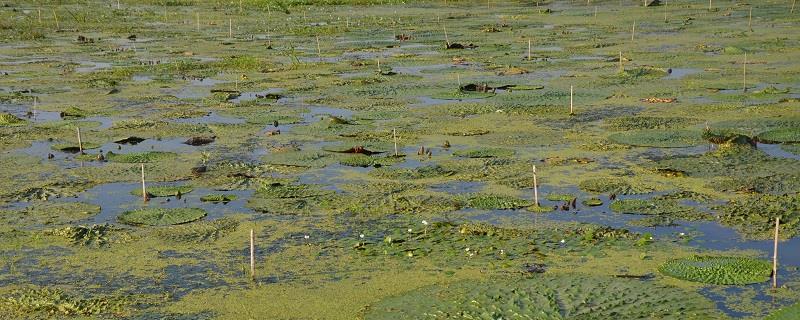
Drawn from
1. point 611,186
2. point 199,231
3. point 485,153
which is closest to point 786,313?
point 611,186

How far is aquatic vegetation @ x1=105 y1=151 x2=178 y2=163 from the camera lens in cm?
891

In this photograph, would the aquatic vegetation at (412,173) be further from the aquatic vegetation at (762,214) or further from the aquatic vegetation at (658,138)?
the aquatic vegetation at (762,214)

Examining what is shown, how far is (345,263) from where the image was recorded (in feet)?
19.7

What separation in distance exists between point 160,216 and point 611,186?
3.17 m

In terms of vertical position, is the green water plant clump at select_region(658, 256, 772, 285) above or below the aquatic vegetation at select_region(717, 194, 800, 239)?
below

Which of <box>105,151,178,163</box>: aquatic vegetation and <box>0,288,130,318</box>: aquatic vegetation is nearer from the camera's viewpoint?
<box>0,288,130,318</box>: aquatic vegetation

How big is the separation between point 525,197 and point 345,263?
1.80 m

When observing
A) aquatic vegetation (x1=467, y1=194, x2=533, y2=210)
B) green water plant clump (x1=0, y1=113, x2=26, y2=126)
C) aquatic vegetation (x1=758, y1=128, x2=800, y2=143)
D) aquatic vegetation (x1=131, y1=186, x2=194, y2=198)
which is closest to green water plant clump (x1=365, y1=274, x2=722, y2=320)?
aquatic vegetation (x1=467, y1=194, x2=533, y2=210)

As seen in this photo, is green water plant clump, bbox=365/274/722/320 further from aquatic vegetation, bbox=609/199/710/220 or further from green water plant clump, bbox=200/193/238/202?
green water plant clump, bbox=200/193/238/202

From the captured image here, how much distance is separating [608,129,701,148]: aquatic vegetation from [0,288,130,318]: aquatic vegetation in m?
4.96

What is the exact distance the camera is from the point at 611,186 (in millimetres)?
7516

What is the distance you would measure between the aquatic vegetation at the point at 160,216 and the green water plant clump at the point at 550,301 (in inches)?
83.1

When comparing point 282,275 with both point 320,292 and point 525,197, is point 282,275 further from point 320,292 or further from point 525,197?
point 525,197

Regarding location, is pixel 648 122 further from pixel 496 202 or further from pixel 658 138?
pixel 496 202
